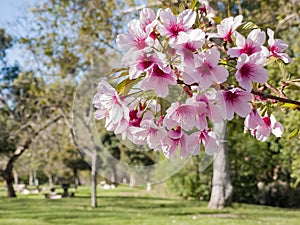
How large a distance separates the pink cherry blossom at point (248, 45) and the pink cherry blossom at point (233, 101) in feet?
0.18

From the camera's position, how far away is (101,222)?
8.25 meters

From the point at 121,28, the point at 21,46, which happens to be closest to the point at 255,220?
the point at 121,28

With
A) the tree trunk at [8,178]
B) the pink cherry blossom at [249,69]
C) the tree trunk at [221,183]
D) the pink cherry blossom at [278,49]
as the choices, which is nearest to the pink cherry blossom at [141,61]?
the pink cherry blossom at [249,69]

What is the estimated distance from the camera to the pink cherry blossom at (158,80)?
0.63m

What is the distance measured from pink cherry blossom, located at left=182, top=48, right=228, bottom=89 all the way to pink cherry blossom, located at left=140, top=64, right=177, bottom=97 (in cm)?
2

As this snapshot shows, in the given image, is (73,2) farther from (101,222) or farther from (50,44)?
(101,222)

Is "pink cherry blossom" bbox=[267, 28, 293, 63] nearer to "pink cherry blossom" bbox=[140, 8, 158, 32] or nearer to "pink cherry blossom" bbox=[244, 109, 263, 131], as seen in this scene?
"pink cherry blossom" bbox=[244, 109, 263, 131]

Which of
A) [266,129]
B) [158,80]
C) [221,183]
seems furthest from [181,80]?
[221,183]

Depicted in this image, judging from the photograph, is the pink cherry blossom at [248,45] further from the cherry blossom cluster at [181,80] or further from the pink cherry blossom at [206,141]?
the pink cherry blossom at [206,141]

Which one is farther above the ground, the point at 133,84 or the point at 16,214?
the point at 133,84

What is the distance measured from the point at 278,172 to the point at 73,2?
8452 mm

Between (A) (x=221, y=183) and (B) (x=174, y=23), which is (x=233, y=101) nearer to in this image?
(B) (x=174, y=23)

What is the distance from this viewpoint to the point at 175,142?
0.74m

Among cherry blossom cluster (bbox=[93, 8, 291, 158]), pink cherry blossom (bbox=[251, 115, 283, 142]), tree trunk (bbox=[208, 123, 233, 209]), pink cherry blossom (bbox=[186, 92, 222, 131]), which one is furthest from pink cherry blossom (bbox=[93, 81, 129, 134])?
tree trunk (bbox=[208, 123, 233, 209])
